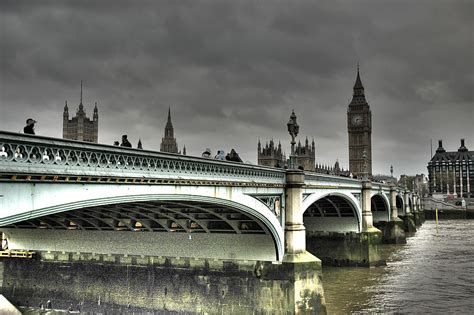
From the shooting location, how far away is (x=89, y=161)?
11.2 m

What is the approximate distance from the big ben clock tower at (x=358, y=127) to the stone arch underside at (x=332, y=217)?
5123 inches

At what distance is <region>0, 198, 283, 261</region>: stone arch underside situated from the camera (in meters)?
21.2

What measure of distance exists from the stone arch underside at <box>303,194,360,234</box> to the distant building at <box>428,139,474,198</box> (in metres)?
147

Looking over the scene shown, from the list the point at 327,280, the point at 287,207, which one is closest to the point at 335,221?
the point at 327,280

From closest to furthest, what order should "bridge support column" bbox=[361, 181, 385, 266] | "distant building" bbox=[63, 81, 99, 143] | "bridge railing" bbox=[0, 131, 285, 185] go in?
"bridge railing" bbox=[0, 131, 285, 185], "bridge support column" bbox=[361, 181, 385, 266], "distant building" bbox=[63, 81, 99, 143]

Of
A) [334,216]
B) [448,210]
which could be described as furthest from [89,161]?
[448,210]

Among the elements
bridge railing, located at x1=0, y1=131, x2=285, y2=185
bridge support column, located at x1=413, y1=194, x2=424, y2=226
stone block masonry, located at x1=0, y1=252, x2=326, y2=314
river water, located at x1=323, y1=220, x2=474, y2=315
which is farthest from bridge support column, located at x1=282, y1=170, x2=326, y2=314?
bridge support column, located at x1=413, y1=194, x2=424, y2=226

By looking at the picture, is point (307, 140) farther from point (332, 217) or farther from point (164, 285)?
point (164, 285)

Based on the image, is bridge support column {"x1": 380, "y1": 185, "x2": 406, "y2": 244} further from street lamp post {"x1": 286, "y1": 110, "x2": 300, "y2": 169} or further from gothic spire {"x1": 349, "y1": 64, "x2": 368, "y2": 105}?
gothic spire {"x1": 349, "y1": 64, "x2": 368, "y2": 105}

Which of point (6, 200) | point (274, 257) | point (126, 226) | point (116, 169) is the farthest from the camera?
point (126, 226)

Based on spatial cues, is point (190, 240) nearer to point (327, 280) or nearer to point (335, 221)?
point (327, 280)

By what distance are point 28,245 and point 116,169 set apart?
16397mm

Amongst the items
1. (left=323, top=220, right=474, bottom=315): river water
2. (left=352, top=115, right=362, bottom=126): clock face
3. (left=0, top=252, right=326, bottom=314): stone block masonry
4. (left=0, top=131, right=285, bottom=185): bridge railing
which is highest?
(left=352, top=115, right=362, bottom=126): clock face

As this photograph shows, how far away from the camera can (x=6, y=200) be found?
30.1 ft
